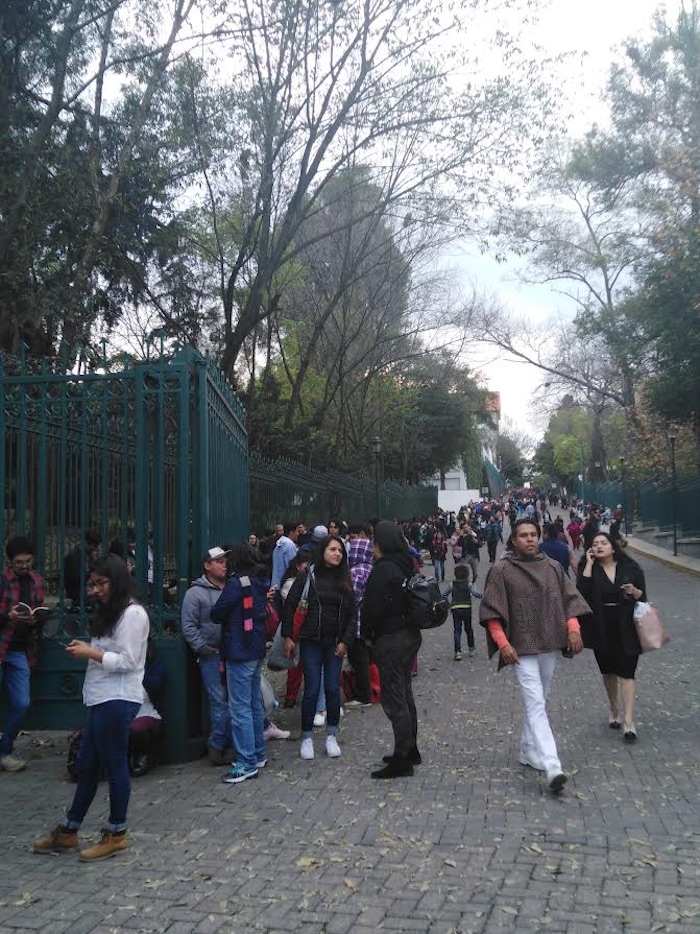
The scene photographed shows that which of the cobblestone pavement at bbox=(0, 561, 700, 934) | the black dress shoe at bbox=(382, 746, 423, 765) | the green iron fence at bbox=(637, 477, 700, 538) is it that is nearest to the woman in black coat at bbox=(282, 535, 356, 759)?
the cobblestone pavement at bbox=(0, 561, 700, 934)


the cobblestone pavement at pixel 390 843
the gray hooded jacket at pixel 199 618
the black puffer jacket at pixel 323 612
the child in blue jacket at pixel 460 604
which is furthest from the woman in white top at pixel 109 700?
the child in blue jacket at pixel 460 604

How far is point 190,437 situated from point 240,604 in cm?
150

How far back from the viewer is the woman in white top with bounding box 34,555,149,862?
4.89m

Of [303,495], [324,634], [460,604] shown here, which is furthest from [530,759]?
[303,495]

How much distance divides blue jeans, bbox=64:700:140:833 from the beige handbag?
4.08 meters

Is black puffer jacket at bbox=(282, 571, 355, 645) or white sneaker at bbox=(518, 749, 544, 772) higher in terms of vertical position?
black puffer jacket at bbox=(282, 571, 355, 645)

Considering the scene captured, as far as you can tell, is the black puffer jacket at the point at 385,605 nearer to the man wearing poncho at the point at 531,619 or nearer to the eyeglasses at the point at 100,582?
the man wearing poncho at the point at 531,619

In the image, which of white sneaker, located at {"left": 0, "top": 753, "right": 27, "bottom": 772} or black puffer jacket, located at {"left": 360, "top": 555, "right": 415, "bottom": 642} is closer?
black puffer jacket, located at {"left": 360, "top": 555, "right": 415, "bottom": 642}

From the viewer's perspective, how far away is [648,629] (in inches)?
283

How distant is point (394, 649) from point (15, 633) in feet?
9.01

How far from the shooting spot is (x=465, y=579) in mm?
12023

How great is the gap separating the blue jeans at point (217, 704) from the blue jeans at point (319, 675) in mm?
572

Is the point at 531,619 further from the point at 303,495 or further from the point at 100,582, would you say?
the point at 303,495

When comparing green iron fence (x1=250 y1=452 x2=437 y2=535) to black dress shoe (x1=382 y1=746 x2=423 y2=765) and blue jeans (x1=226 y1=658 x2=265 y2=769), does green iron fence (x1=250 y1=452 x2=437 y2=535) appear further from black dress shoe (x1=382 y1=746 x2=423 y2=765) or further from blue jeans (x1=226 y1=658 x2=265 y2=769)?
black dress shoe (x1=382 y1=746 x2=423 y2=765)
